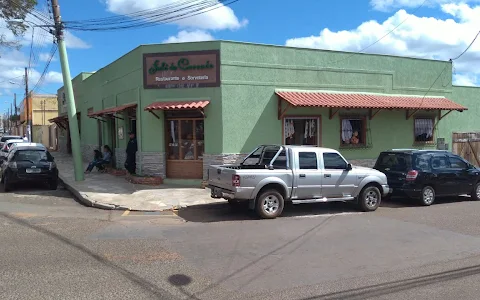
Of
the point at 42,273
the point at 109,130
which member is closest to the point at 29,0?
the point at 109,130

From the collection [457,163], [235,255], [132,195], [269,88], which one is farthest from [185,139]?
[457,163]

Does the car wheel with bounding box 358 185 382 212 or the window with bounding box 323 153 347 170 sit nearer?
the window with bounding box 323 153 347 170

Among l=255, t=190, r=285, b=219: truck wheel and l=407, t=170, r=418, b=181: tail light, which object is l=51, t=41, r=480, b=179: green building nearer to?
l=407, t=170, r=418, b=181: tail light

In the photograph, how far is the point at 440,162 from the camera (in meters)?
12.1

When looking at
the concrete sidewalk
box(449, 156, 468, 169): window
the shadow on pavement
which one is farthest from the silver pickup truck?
box(449, 156, 468, 169): window

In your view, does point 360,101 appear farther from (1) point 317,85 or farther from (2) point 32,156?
(2) point 32,156

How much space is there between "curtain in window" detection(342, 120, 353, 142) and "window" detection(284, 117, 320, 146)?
4.01ft

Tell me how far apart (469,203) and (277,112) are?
21.9ft

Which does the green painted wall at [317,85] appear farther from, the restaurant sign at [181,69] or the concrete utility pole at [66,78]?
the concrete utility pole at [66,78]

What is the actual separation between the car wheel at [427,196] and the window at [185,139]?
7.08 meters

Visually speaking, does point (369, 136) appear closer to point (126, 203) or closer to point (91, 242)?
point (126, 203)

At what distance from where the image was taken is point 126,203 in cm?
1092

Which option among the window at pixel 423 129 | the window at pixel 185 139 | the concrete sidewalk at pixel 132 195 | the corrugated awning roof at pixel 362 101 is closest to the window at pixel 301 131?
the corrugated awning roof at pixel 362 101

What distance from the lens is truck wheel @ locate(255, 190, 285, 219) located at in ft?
30.5
